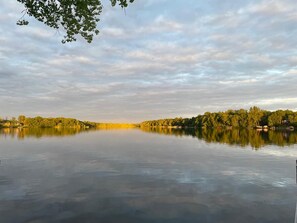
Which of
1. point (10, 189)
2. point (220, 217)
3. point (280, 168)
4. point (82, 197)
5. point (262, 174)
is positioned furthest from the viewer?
point (280, 168)

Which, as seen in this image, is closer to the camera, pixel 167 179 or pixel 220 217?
pixel 220 217

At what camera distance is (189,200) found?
67.8 ft

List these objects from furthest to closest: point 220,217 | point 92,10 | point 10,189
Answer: point 10,189, point 92,10, point 220,217

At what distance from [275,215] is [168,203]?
6732 millimetres

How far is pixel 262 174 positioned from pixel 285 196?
31.7ft

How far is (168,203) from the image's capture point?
20.0 m

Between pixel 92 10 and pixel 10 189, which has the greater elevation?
pixel 92 10

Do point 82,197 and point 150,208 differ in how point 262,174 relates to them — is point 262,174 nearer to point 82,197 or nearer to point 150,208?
point 150,208

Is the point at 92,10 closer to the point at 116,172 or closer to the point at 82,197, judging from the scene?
the point at 82,197

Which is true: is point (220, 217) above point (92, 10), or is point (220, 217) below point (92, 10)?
below

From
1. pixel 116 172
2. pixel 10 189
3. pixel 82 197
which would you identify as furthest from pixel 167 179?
pixel 10 189

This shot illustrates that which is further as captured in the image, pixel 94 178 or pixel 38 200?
pixel 94 178

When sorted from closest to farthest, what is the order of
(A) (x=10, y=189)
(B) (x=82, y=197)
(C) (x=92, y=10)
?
(C) (x=92, y=10) < (B) (x=82, y=197) < (A) (x=10, y=189)

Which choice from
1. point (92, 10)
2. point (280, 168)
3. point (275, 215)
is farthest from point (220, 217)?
point (280, 168)
